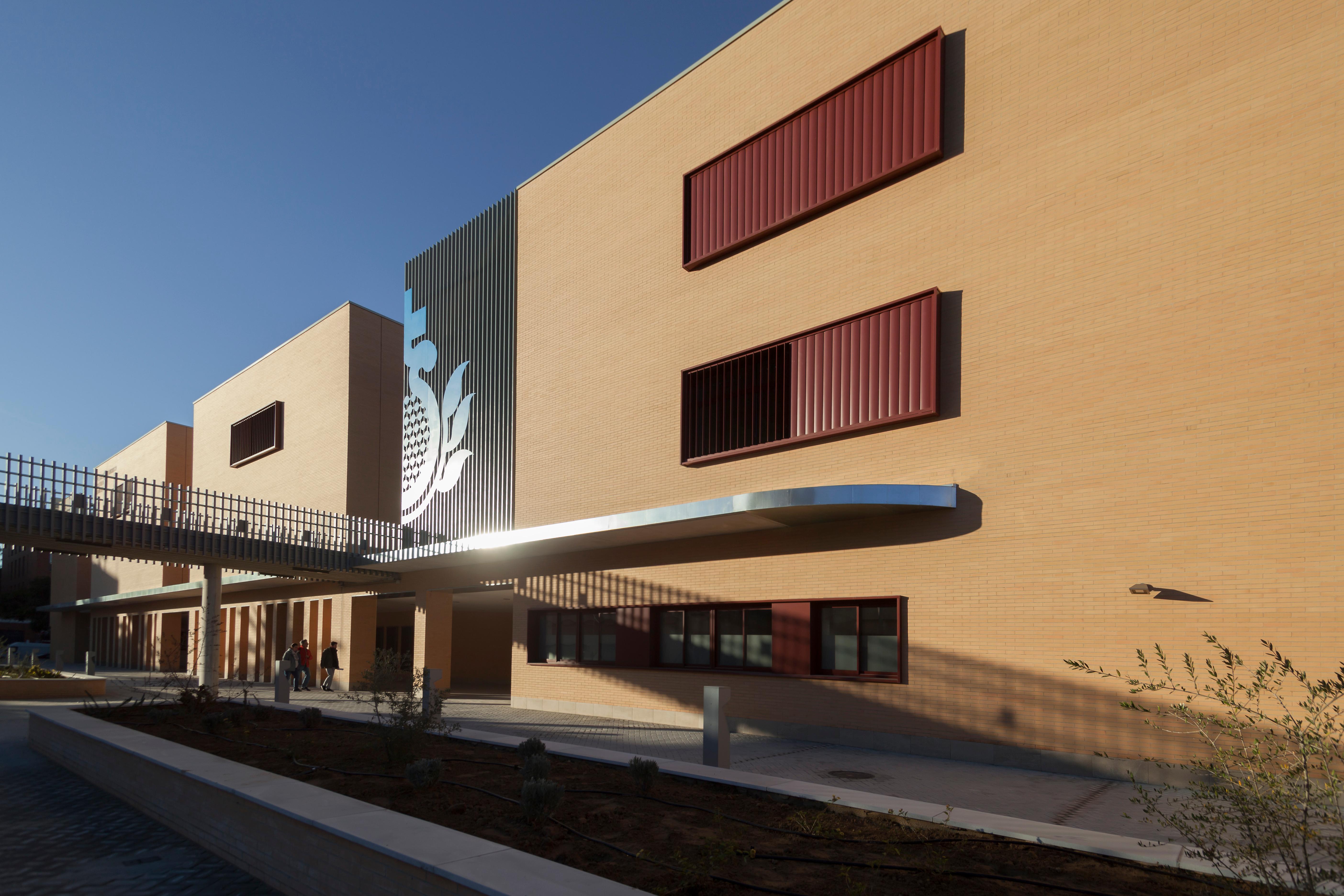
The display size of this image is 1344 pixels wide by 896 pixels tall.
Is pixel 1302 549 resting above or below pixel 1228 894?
above

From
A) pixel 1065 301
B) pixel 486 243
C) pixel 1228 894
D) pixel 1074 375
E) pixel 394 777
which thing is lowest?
pixel 394 777

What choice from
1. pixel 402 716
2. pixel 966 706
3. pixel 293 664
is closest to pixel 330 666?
pixel 293 664

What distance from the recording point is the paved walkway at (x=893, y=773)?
8.85 meters

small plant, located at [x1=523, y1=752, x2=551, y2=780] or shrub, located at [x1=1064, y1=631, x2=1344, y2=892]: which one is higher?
shrub, located at [x1=1064, y1=631, x2=1344, y2=892]

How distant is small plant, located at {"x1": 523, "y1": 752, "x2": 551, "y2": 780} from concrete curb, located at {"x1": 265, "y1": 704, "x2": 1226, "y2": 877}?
53.6 inches

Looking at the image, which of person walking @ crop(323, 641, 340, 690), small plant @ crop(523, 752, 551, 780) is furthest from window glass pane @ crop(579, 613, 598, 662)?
person walking @ crop(323, 641, 340, 690)

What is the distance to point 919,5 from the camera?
1439 cm

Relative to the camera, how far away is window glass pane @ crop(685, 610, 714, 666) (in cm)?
1692

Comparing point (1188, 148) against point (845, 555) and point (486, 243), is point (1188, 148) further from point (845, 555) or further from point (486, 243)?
point (486, 243)

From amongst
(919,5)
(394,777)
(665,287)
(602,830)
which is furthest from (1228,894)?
(665,287)

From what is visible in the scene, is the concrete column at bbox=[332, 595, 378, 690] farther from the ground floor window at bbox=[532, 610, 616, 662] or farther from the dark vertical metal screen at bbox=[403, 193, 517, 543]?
the ground floor window at bbox=[532, 610, 616, 662]

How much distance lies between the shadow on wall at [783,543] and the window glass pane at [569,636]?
1035 millimetres

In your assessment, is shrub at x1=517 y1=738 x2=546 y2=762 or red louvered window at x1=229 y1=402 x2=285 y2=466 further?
red louvered window at x1=229 y1=402 x2=285 y2=466

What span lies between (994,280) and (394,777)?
10.5 m
